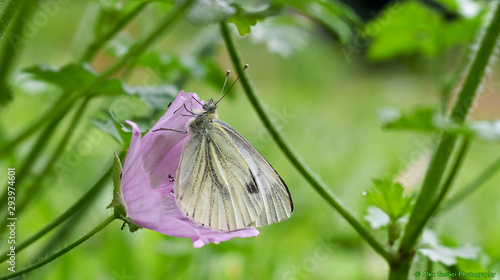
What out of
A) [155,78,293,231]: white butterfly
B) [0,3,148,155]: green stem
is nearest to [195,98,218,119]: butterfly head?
[155,78,293,231]: white butterfly

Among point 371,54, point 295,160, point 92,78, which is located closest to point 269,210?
point 295,160

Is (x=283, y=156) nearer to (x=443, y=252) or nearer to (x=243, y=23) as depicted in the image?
(x=443, y=252)

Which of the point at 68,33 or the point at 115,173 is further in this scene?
the point at 68,33

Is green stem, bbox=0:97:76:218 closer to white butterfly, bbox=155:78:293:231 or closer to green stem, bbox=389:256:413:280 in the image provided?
white butterfly, bbox=155:78:293:231

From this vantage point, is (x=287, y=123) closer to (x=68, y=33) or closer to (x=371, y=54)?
(x=371, y=54)

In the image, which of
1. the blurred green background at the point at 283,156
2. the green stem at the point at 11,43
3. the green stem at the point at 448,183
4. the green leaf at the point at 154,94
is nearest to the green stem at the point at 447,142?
the green stem at the point at 448,183

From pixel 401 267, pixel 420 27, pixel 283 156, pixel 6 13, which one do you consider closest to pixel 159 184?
pixel 6 13
